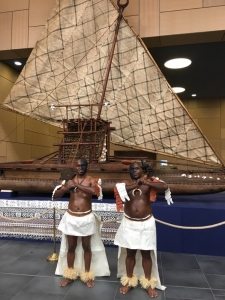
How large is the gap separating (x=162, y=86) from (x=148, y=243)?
335 centimetres

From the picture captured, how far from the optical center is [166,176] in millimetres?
4336

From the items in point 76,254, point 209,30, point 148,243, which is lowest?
point 76,254

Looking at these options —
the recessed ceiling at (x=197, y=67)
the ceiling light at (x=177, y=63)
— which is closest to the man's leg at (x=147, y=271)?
the recessed ceiling at (x=197, y=67)

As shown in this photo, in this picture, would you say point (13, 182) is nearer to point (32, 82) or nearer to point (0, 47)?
point (32, 82)

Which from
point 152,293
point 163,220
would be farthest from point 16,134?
point 152,293

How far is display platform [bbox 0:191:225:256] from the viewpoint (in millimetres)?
3602

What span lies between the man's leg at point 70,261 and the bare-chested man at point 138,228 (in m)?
0.45

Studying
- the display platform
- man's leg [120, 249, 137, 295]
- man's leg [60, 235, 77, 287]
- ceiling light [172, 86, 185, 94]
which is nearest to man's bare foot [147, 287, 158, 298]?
man's leg [120, 249, 137, 295]

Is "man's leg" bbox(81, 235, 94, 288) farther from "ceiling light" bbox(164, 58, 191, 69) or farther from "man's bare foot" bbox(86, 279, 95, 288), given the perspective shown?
"ceiling light" bbox(164, 58, 191, 69)

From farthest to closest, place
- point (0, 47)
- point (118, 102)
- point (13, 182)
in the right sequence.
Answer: point (0, 47) < point (118, 102) < point (13, 182)

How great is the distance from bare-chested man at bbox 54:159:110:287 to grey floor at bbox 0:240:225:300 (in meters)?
0.12

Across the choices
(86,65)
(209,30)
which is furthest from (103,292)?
(209,30)

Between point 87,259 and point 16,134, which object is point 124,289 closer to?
point 87,259

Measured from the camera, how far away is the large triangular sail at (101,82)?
520cm
